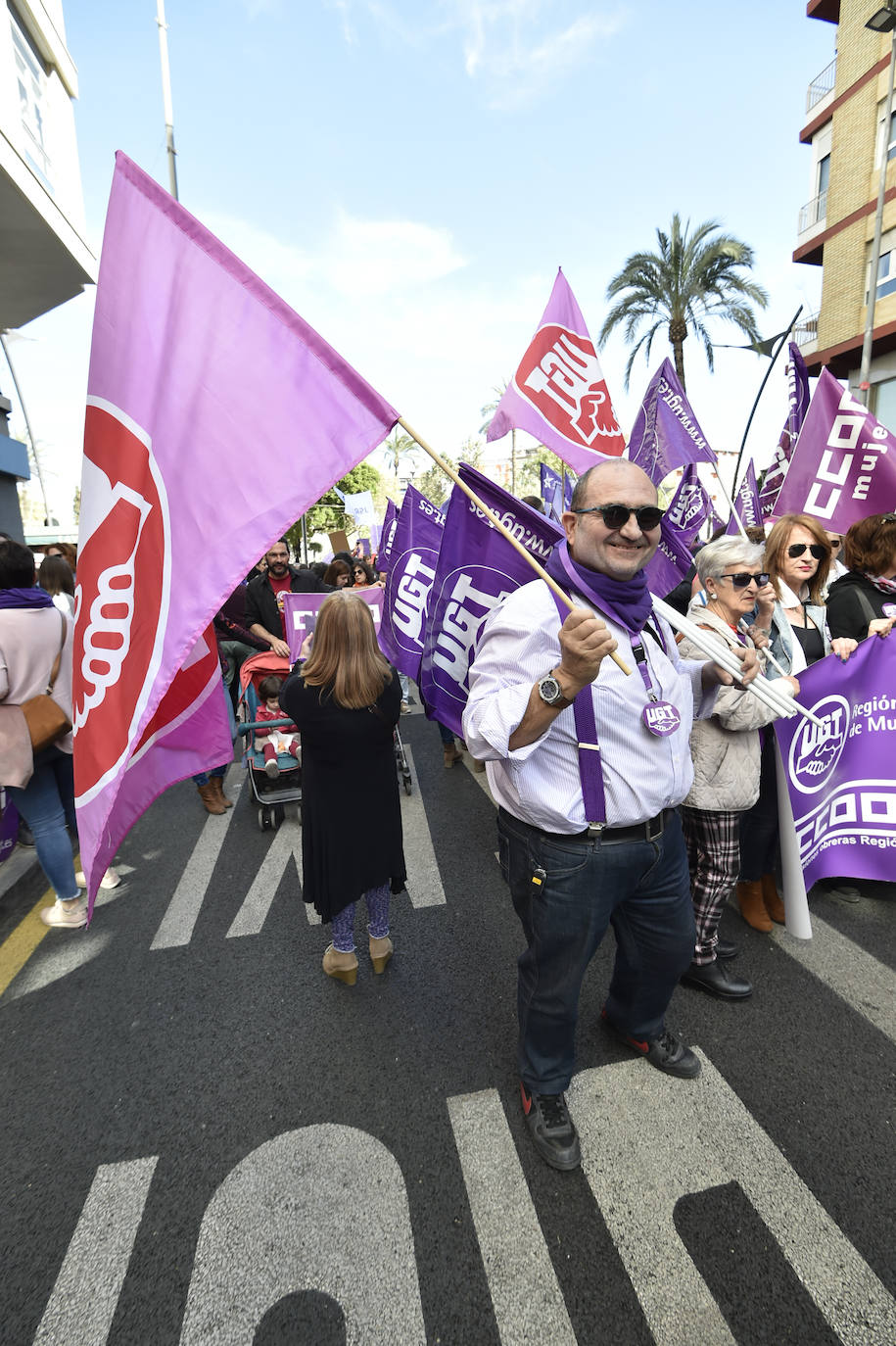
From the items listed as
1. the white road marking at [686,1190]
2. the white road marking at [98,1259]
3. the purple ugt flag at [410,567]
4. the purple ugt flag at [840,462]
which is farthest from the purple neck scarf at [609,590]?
the purple ugt flag at [840,462]

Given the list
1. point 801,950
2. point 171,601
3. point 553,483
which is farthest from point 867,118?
point 171,601

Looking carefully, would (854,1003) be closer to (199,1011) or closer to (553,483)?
(199,1011)

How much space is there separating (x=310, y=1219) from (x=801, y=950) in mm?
2525

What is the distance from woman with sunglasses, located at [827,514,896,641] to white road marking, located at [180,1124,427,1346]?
10.6 ft

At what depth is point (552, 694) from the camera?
1688mm

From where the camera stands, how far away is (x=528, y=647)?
1892 mm

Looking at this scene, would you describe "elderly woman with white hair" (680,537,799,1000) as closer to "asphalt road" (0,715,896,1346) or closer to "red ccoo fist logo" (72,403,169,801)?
"asphalt road" (0,715,896,1346)

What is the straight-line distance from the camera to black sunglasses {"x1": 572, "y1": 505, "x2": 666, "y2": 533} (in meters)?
1.89

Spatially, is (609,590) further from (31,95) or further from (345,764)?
(31,95)

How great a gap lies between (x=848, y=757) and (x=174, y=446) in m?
3.30

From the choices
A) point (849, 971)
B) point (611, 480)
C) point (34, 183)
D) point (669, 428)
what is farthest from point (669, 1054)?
point (34, 183)

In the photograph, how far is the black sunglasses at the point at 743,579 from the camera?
2.82 metres

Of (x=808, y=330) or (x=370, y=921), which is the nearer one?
(x=370, y=921)

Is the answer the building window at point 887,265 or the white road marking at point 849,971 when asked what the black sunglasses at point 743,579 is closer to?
the white road marking at point 849,971
